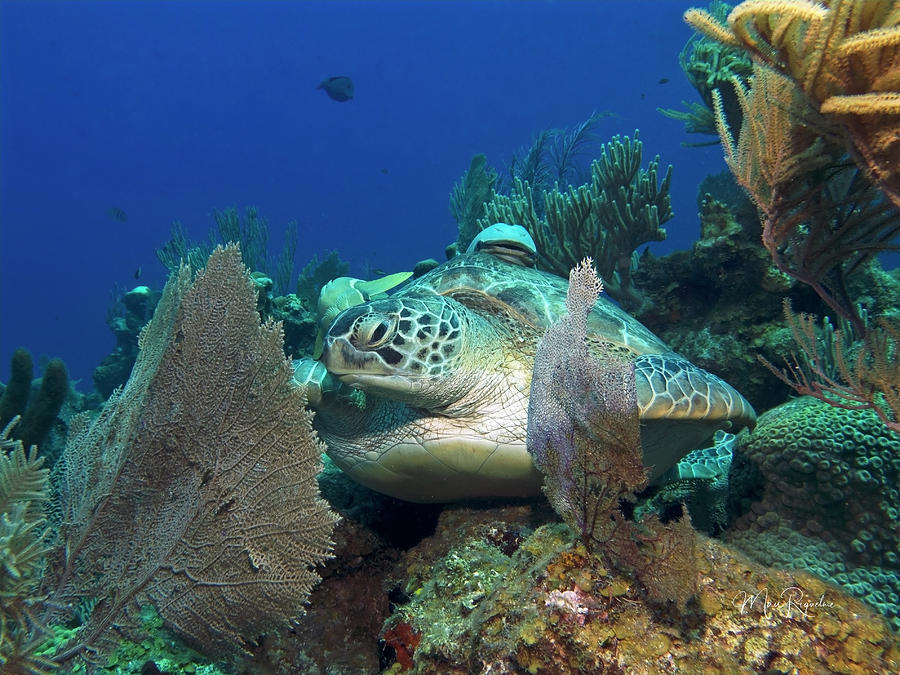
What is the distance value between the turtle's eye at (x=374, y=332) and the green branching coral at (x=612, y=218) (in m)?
3.51

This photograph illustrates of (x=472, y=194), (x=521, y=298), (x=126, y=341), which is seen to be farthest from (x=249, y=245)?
(x=521, y=298)

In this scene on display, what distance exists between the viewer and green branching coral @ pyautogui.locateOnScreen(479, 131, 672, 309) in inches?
201

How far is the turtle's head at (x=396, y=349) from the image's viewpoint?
2.49 metres

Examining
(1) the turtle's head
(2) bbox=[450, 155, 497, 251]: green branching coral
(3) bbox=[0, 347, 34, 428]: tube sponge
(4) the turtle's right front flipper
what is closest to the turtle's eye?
(1) the turtle's head

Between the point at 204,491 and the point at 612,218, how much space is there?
4858 mm

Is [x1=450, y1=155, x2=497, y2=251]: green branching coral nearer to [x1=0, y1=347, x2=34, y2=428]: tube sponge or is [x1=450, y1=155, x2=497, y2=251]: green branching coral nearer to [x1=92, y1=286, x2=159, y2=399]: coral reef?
[x1=0, y1=347, x2=34, y2=428]: tube sponge

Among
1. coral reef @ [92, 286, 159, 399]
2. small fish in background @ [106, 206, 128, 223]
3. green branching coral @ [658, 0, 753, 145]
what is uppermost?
small fish in background @ [106, 206, 128, 223]

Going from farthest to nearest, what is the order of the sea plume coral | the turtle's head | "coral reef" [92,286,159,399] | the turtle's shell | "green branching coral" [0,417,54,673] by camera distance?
"coral reef" [92,286,159,399], the turtle's shell, the turtle's head, the sea plume coral, "green branching coral" [0,417,54,673]

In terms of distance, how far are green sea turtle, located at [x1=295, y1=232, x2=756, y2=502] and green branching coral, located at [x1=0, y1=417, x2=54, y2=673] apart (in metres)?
1.28

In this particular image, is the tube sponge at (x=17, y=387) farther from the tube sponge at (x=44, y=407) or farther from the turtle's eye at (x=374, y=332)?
the turtle's eye at (x=374, y=332)

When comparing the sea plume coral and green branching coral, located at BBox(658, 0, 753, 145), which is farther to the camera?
green branching coral, located at BBox(658, 0, 753, 145)

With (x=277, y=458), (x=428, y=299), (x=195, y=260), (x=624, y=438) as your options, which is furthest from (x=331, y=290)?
(x=195, y=260)

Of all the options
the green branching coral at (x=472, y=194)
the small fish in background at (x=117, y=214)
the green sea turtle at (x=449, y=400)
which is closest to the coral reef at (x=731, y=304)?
the green sea turtle at (x=449, y=400)

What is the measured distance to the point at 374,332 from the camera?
2500 millimetres
